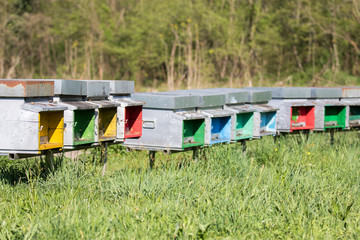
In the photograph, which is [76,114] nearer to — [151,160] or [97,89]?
[97,89]

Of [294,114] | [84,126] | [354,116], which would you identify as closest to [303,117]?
[294,114]

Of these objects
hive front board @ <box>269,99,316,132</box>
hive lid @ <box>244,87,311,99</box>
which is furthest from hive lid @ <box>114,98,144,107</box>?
hive lid @ <box>244,87,311,99</box>

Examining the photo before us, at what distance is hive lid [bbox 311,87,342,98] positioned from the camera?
359 inches

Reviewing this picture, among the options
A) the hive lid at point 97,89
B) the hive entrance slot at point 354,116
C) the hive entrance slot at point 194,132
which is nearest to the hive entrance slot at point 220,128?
the hive entrance slot at point 194,132

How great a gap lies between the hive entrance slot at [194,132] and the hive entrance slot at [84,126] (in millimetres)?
1316

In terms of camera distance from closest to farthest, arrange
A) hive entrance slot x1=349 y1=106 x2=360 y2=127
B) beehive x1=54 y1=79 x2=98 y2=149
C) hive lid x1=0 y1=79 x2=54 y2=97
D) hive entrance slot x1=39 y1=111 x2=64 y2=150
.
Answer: hive lid x1=0 y1=79 x2=54 y2=97 < hive entrance slot x1=39 y1=111 x2=64 y2=150 < beehive x1=54 y1=79 x2=98 y2=149 < hive entrance slot x1=349 y1=106 x2=360 y2=127

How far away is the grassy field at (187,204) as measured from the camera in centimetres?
449

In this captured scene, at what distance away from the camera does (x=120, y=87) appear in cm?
676

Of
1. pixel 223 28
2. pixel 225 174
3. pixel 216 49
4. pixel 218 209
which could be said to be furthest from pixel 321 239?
pixel 223 28

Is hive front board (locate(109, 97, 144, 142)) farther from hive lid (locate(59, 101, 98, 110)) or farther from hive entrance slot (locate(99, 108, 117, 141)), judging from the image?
hive lid (locate(59, 101, 98, 110))

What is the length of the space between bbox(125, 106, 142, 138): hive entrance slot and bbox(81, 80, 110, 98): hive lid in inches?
21.2

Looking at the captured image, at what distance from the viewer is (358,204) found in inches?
222

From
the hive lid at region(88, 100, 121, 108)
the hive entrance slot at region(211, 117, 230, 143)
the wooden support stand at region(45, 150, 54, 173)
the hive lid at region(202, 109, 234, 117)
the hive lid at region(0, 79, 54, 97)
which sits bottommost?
the wooden support stand at region(45, 150, 54, 173)

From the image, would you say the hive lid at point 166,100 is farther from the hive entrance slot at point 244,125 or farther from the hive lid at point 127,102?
the hive entrance slot at point 244,125
